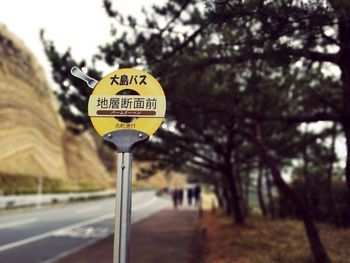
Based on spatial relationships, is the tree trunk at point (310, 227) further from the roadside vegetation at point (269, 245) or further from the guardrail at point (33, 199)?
the guardrail at point (33, 199)

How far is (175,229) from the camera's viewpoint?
15227mm

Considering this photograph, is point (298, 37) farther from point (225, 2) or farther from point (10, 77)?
point (10, 77)

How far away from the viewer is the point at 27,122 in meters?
40.5

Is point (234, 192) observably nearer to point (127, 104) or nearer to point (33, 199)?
point (127, 104)

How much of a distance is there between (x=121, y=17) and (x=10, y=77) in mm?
37520

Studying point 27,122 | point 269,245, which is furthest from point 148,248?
point 27,122

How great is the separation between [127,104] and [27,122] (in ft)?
135

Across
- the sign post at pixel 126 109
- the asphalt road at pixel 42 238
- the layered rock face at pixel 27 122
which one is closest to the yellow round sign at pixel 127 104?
the sign post at pixel 126 109

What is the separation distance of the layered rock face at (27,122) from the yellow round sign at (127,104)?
3347 centimetres

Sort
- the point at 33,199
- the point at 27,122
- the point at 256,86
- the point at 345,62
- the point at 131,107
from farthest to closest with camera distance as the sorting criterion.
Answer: the point at 27,122, the point at 33,199, the point at 256,86, the point at 345,62, the point at 131,107

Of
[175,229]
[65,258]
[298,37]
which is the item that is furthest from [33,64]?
[298,37]

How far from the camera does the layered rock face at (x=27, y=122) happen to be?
3703 cm

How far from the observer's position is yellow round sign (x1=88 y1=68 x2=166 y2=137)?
267cm

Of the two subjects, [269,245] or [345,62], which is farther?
[269,245]
